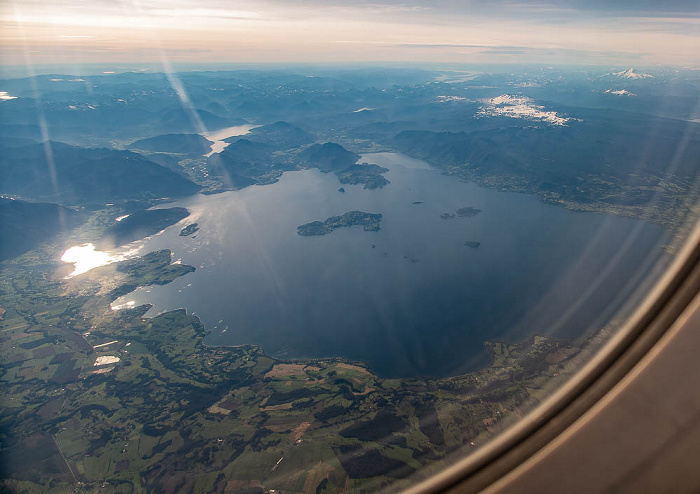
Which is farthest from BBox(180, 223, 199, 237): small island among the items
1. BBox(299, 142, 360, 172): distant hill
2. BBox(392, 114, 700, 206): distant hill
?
BBox(392, 114, 700, 206): distant hill

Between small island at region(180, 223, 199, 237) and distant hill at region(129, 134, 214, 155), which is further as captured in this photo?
distant hill at region(129, 134, 214, 155)

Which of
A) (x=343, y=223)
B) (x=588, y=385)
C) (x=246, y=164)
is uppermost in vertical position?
(x=588, y=385)

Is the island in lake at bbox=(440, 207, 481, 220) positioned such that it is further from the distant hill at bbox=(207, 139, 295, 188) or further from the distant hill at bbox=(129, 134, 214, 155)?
the distant hill at bbox=(129, 134, 214, 155)

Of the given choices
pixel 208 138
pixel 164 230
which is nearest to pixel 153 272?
pixel 164 230

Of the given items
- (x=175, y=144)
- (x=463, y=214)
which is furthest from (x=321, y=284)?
(x=175, y=144)

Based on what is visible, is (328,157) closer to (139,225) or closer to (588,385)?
(139,225)

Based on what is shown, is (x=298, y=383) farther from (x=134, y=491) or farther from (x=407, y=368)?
(x=134, y=491)
